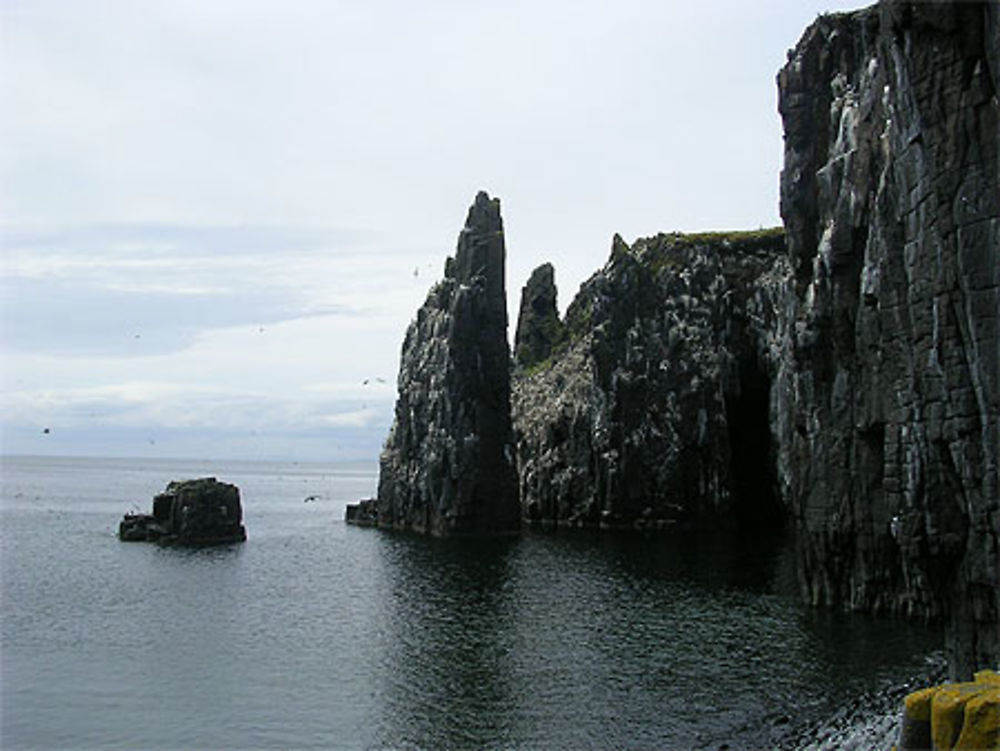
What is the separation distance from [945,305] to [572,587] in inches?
1951

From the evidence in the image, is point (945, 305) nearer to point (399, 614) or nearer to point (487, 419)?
point (399, 614)

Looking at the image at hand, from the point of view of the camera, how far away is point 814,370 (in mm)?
63125

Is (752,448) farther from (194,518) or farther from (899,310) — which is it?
(899,310)

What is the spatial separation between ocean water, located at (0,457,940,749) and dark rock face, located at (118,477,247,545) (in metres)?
19.0

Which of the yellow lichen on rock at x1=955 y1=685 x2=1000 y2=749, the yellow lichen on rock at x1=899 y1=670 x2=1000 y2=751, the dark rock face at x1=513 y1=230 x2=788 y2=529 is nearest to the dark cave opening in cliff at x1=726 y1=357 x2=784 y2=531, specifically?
the dark rock face at x1=513 y1=230 x2=788 y2=529

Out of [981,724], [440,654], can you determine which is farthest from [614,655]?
[981,724]

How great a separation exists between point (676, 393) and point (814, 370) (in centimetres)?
6562

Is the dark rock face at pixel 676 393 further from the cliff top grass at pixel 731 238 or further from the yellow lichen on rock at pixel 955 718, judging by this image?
the yellow lichen on rock at pixel 955 718

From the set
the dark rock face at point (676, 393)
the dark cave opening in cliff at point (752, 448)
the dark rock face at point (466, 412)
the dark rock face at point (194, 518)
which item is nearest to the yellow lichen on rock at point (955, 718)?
the dark rock face at point (466, 412)

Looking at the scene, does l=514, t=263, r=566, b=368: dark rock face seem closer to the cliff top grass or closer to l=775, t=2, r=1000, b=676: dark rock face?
the cliff top grass

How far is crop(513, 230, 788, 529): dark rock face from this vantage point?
12731 centimetres

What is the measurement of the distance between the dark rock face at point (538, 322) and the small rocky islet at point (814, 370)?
33.9 feet

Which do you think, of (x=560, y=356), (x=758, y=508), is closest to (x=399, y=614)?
(x=758, y=508)

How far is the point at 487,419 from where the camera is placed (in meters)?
127
